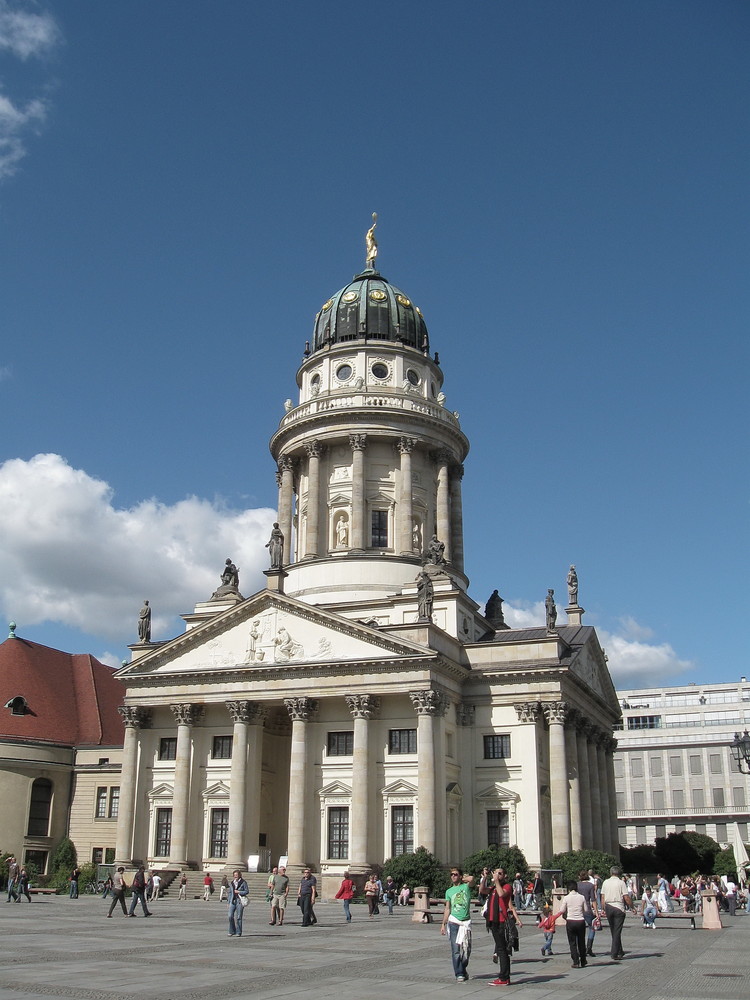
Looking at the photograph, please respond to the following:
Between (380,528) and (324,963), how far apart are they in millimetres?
46094

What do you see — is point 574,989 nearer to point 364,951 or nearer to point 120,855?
point 364,951

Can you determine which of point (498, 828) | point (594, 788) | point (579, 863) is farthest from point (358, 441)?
point (579, 863)

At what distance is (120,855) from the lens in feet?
183

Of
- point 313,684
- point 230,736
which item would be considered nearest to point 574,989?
point 313,684

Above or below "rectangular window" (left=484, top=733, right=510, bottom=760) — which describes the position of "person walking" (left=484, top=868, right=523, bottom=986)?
below

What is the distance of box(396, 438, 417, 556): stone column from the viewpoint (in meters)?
66.4

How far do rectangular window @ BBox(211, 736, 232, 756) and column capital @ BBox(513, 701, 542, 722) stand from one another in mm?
16116

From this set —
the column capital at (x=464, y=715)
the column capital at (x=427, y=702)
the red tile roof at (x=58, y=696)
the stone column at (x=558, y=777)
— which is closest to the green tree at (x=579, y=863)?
the stone column at (x=558, y=777)

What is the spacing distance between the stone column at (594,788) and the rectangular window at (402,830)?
1524 cm

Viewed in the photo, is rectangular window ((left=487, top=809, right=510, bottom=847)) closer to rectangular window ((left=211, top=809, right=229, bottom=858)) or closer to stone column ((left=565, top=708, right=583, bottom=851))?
stone column ((left=565, top=708, right=583, bottom=851))

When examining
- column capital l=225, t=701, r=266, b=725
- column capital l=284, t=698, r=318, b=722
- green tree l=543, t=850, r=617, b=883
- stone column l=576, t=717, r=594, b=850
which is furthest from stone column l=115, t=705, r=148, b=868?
stone column l=576, t=717, r=594, b=850

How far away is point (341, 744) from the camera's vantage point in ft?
181

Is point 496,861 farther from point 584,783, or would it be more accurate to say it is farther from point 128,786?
point 128,786

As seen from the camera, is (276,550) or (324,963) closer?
(324,963)
